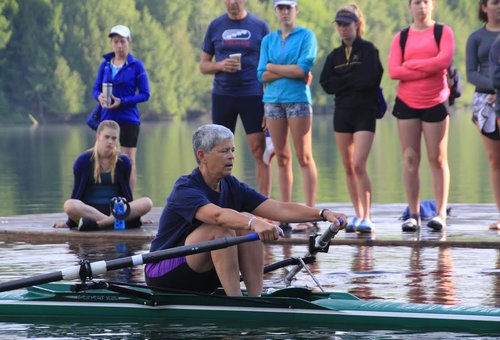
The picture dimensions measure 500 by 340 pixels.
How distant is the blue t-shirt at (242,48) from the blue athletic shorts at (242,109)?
0.18 feet

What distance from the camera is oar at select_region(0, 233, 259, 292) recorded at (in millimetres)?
8102

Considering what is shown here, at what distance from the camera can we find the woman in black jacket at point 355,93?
41.7 feet

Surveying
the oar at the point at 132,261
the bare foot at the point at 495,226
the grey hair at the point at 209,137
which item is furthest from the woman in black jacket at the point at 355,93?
the oar at the point at 132,261

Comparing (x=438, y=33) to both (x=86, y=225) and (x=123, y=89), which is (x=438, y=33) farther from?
(x=86, y=225)

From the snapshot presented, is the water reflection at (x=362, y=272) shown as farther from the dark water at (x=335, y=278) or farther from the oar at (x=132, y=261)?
the oar at (x=132, y=261)

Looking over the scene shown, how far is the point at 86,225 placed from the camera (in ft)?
42.9

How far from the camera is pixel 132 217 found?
1324cm

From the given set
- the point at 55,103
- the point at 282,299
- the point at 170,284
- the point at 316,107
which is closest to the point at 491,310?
the point at 282,299

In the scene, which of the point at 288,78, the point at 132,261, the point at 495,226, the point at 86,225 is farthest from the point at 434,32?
the point at 132,261

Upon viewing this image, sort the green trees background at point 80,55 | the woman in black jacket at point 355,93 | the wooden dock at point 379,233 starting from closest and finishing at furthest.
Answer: the wooden dock at point 379,233
the woman in black jacket at point 355,93
the green trees background at point 80,55

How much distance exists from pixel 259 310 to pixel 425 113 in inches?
186

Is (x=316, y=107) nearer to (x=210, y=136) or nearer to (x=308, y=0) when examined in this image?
(x=308, y=0)

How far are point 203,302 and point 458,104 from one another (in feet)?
375

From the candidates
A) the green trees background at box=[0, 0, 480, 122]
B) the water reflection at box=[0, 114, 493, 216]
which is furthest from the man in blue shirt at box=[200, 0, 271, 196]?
the green trees background at box=[0, 0, 480, 122]
